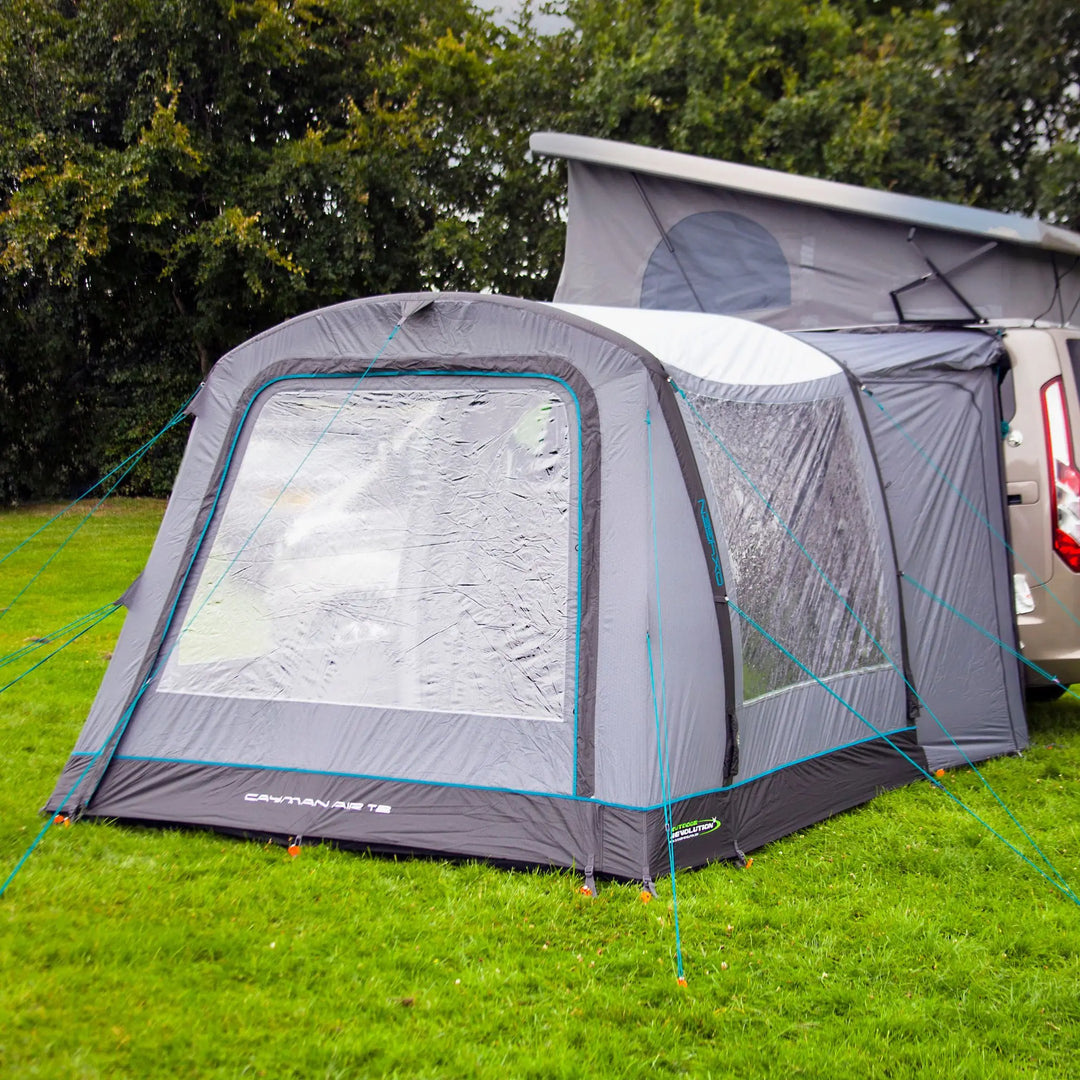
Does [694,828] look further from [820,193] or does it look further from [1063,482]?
[820,193]

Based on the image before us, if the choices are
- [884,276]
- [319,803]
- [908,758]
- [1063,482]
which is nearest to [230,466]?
[319,803]

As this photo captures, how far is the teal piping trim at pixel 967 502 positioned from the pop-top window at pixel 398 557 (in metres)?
2.03

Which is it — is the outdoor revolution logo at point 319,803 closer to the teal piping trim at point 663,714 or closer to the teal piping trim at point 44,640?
the teal piping trim at point 663,714

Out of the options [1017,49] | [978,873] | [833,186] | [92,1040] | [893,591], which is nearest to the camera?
[92,1040]

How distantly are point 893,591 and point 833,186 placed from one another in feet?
9.79

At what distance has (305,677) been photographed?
4434 millimetres

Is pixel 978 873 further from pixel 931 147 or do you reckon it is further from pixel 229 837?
pixel 931 147

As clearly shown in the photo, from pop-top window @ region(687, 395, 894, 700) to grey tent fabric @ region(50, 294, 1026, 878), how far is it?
0.02 m

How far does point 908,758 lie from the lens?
16.9ft

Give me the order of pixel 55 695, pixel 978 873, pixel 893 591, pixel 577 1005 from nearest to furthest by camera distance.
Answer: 1. pixel 577 1005
2. pixel 978 873
3. pixel 893 591
4. pixel 55 695

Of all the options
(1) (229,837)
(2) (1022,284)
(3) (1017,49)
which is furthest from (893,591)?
(3) (1017,49)

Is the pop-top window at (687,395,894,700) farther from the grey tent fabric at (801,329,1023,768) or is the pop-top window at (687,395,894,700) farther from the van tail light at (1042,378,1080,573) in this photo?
the van tail light at (1042,378,1080,573)

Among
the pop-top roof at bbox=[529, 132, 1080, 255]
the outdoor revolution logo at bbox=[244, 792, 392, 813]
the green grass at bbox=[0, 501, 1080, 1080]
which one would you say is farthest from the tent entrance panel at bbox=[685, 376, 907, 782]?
the pop-top roof at bbox=[529, 132, 1080, 255]

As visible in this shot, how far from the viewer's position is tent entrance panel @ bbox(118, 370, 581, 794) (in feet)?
13.9
